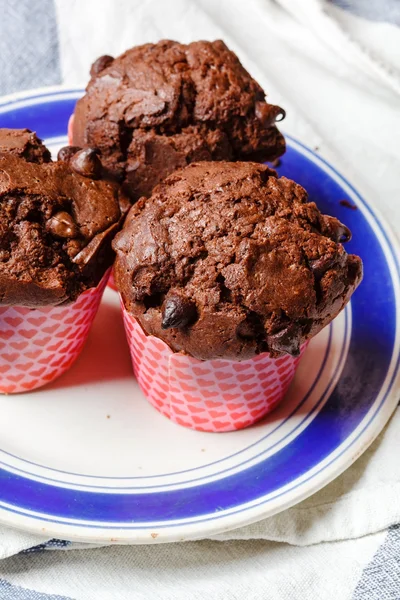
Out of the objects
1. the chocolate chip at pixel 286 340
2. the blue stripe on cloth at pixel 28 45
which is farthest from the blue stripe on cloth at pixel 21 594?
the blue stripe on cloth at pixel 28 45

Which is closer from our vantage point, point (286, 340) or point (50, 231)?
point (286, 340)

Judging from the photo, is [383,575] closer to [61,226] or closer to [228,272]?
[228,272]

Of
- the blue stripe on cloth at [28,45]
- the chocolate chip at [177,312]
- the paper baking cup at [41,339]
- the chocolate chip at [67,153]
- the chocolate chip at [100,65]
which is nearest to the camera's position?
the chocolate chip at [177,312]

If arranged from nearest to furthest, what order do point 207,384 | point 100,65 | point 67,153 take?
point 207,384
point 67,153
point 100,65

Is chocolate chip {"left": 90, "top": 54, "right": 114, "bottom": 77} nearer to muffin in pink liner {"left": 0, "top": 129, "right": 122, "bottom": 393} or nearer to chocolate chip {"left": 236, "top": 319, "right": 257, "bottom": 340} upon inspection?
muffin in pink liner {"left": 0, "top": 129, "right": 122, "bottom": 393}

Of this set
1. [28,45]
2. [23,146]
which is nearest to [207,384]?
[23,146]

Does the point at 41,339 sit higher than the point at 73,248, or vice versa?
the point at 73,248

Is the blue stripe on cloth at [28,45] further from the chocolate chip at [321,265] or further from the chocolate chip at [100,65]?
the chocolate chip at [321,265]
